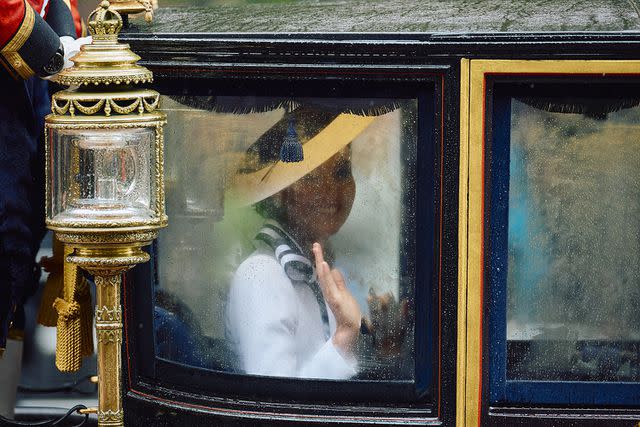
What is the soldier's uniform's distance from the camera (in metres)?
3.19

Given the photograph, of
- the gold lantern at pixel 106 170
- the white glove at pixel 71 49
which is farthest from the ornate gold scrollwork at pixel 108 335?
the white glove at pixel 71 49

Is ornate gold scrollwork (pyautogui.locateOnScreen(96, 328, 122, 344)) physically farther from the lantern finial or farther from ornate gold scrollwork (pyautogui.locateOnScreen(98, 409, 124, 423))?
the lantern finial

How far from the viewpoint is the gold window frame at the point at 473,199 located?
298 centimetres

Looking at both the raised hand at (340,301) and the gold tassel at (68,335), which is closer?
the raised hand at (340,301)

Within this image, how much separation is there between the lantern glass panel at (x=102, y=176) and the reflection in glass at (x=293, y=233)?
30cm

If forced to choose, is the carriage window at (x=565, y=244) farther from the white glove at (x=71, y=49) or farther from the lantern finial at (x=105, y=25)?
the white glove at (x=71, y=49)

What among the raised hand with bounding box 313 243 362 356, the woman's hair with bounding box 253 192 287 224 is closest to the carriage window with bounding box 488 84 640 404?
the raised hand with bounding box 313 243 362 356

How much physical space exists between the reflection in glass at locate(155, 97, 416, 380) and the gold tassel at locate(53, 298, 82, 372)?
312mm

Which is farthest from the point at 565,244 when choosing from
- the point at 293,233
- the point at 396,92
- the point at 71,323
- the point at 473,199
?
the point at 71,323

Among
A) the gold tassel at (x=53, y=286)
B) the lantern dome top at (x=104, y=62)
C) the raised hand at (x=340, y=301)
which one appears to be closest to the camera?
the lantern dome top at (x=104, y=62)

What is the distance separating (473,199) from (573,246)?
256mm

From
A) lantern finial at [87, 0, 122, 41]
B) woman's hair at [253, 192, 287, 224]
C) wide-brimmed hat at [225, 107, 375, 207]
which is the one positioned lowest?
woman's hair at [253, 192, 287, 224]

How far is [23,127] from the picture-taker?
3.38 metres

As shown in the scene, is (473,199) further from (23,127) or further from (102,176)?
(23,127)
